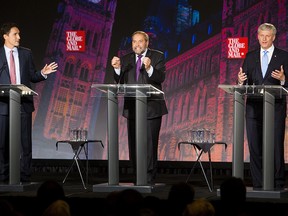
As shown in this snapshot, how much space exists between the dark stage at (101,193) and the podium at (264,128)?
0.83 feet

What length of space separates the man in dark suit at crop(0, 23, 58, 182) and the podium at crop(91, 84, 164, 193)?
796 millimetres

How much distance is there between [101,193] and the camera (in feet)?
20.0

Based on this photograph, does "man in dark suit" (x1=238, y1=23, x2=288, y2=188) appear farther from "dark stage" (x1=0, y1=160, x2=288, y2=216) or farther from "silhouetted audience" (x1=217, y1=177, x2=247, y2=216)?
"silhouetted audience" (x1=217, y1=177, x2=247, y2=216)

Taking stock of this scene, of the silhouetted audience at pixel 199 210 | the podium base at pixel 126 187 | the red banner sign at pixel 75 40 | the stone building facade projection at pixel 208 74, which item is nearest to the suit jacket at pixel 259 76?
the podium base at pixel 126 187

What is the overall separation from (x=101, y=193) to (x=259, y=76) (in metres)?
1.81

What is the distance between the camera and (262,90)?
19.7 ft

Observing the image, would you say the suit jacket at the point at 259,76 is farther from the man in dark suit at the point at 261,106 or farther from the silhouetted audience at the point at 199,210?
the silhouetted audience at the point at 199,210

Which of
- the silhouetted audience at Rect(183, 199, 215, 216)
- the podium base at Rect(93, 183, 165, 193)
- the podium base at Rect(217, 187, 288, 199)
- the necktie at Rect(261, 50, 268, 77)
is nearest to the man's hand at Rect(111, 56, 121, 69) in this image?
the podium base at Rect(93, 183, 165, 193)

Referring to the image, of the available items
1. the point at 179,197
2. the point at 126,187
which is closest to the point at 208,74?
the point at 126,187

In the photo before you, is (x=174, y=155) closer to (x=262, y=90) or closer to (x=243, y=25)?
(x=243, y=25)

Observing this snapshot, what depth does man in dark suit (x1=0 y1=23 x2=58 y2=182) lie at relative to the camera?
6773 mm

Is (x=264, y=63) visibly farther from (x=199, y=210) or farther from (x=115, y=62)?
(x=199, y=210)

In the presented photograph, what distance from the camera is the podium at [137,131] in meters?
6.25

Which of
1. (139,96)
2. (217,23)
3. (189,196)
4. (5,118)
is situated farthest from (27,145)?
(217,23)
